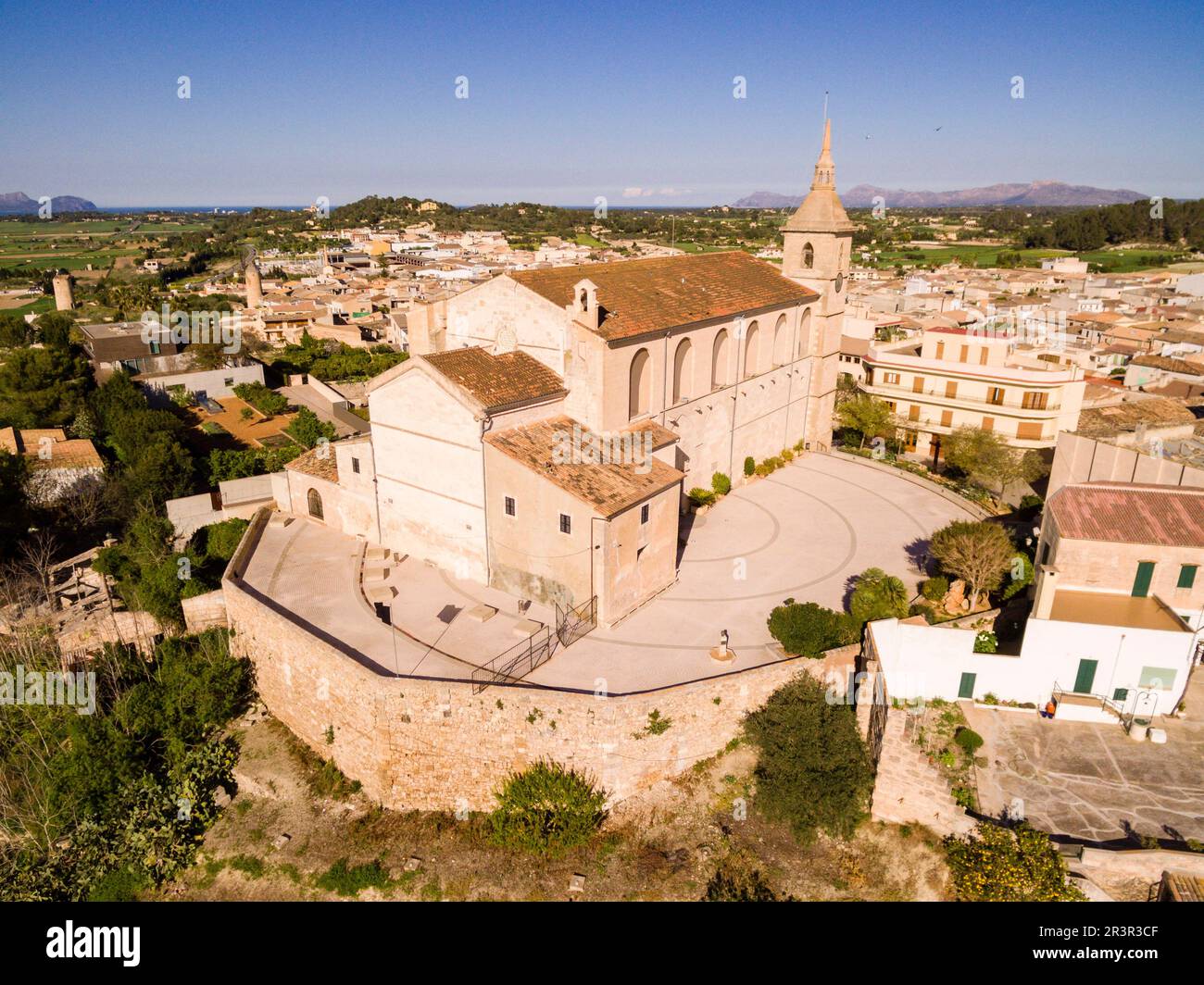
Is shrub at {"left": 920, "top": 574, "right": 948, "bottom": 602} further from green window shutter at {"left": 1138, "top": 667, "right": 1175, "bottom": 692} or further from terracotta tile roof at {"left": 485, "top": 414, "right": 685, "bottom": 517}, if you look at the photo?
terracotta tile roof at {"left": 485, "top": 414, "right": 685, "bottom": 517}

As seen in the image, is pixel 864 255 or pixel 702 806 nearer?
pixel 702 806

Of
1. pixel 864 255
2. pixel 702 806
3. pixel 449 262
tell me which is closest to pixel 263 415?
pixel 702 806

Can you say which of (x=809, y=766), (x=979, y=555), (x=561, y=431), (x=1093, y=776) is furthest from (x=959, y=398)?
(x=809, y=766)

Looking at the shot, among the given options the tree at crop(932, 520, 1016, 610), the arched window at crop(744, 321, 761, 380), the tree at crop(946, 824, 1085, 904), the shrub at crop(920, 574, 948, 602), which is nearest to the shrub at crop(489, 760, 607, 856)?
the tree at crop(946, 824, 1085, 904)

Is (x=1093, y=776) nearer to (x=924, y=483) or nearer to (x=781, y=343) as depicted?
(x=924, y=483)

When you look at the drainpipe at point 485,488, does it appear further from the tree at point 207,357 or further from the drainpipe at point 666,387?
the tree at point 207,357
